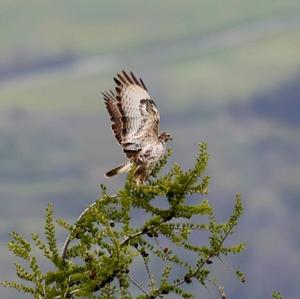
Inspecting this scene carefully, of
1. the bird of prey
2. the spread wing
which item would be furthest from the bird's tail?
the spread wing

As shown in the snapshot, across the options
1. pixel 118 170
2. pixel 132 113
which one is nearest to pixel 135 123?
pixel 132 113

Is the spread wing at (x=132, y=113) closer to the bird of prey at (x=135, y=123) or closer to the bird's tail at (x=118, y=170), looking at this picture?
the bird of prey at (x=135, y=123)

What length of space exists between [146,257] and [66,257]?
1.37m

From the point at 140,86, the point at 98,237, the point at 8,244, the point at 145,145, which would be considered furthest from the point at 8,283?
the point at 140,86

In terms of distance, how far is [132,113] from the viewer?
669 inches

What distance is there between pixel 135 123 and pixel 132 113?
382mm

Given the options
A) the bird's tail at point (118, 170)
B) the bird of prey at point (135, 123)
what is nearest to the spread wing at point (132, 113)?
the bird of prey at point (135, 123)

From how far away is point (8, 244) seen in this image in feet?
42.6

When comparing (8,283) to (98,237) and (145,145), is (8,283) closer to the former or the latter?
(98,237)

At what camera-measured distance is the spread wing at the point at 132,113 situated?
16.1 m

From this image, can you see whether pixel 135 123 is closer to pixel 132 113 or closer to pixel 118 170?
pixel 132 113

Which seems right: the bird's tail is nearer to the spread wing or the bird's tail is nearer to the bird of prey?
the bird of prey

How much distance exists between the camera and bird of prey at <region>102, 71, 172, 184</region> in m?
15.0

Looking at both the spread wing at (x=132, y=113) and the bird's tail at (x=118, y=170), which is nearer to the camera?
the bird's tail at (x=118, y=170)
